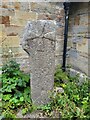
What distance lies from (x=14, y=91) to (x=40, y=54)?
3.10 ft

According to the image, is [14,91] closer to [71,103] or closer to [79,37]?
[71,103]

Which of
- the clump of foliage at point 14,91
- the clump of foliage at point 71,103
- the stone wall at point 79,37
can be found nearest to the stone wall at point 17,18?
the stone wall at point 79,37

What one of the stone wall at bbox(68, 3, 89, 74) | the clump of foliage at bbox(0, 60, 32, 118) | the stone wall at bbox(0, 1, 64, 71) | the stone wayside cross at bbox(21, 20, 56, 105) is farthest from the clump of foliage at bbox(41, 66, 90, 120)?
the stone wall at bbox(0, 1, 64, 71)

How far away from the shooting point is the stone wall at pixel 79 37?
14.4ft

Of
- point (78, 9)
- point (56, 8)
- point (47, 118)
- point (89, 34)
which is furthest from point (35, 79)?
point (56, 8)

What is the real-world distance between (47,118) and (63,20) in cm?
281

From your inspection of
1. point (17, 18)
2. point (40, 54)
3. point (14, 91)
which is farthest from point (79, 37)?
point (14, 91)

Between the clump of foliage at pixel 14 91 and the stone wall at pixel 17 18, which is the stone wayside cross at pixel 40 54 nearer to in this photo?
the clump of foliage at pixel 14 91

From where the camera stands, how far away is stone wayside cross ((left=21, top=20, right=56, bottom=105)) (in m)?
3.14

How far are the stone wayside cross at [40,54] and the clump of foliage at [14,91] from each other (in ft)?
0.70

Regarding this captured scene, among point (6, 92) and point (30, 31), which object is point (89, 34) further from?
point (6, 92)

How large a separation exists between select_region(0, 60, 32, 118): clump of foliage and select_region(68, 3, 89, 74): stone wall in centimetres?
131

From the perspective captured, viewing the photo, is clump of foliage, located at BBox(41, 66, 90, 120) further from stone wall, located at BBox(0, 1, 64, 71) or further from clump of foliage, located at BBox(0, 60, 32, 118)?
stone wall, located at BBox(0, 1, 64, 71)

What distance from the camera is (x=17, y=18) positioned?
4.87 meters
